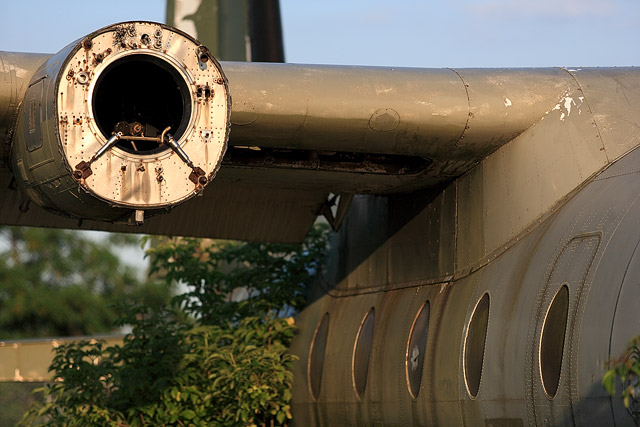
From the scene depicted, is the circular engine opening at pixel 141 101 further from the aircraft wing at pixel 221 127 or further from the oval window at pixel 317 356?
the oval window at pixel 317 356

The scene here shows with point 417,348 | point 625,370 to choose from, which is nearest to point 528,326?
point 417,348

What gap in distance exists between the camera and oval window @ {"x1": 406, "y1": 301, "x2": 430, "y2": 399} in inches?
337

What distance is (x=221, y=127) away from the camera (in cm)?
655

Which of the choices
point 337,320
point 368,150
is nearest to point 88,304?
point 337,320

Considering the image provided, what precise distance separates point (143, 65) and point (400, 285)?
148 inches

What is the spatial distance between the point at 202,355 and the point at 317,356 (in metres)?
1.32

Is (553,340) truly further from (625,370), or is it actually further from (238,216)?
(238,216)

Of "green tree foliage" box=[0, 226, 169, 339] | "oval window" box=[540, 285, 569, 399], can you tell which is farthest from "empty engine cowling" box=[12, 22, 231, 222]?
"green tree foliage" box=[0, 226, 169, 339]

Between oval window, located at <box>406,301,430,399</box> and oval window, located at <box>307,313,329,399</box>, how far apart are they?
187 cm

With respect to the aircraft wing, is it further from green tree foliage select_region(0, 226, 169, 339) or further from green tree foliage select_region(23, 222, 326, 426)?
green tree foliage select_region(0, 226, 169, 339)

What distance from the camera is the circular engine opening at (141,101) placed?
257 inches

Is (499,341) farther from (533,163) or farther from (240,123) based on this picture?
(240,123)

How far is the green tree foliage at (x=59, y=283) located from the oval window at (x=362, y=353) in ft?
104

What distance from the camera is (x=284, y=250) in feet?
41.5
